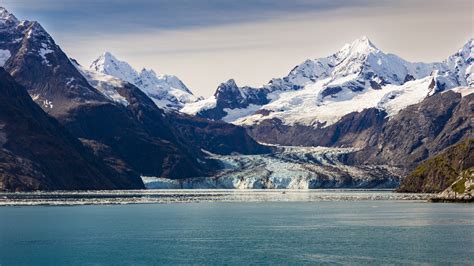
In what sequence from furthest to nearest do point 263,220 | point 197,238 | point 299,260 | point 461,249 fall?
point 263,220 → point 197,238 → point 461,249 → point 299,260

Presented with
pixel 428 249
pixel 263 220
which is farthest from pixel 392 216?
A: pixel 428 249

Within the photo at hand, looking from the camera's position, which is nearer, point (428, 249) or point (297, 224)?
point (428, 249)

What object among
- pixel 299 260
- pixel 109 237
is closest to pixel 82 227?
pixel 109 237

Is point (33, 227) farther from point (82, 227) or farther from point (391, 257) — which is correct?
point (391, 257)

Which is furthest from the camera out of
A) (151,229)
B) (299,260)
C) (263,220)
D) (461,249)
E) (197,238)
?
(263,220)
